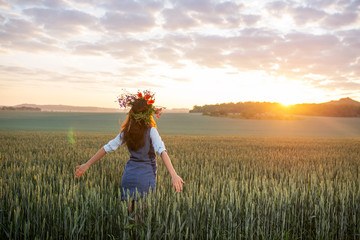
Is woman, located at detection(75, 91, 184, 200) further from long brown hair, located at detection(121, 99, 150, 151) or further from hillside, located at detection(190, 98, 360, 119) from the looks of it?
hillside, located at detection(190, 98, 360, 119)

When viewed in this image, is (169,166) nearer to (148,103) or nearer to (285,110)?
(148,103)

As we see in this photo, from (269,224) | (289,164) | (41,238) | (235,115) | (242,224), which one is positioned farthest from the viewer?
(235,115)

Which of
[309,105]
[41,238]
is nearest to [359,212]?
[41,238]

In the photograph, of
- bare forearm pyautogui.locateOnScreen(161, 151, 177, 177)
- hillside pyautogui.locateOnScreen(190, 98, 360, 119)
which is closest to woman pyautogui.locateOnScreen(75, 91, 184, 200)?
bare forearm pyautogui.locateOnScreen(161, 151, 177, 177)

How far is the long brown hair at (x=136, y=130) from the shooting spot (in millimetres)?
3916

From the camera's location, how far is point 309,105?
76.3m

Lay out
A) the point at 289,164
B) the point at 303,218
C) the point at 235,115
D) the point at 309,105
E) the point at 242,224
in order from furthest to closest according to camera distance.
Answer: the point at 309,105 → the point at 235,115 → the point at 289,164 → the point at 303,218 → the point at 242,224

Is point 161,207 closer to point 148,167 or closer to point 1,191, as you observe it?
point 148,167

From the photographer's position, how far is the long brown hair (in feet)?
12.8

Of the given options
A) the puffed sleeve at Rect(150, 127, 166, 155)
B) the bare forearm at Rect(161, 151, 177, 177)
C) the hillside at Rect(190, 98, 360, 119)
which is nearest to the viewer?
the bare forearm at Rect(161, 151, 177, 177)

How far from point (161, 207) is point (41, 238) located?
4.90 feet

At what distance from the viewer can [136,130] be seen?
3916 mm

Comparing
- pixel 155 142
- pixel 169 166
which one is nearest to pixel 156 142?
pixel 155 142

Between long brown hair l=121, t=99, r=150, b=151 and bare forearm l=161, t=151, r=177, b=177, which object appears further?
long brown hair l=121, t=99, r=150, b=151
